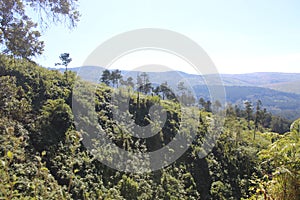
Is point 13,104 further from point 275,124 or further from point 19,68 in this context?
point 275,124

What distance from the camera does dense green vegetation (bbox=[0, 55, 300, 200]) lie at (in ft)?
13.1

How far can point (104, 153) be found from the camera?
1245cm

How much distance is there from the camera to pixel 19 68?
14531 mm

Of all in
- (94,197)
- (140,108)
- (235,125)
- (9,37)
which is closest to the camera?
(9,37)

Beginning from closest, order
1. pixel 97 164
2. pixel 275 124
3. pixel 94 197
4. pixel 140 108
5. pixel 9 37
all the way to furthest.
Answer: pixel 9 37, pixel 94 197, pixel 97 164, pixel 140 108, pixel 275 124

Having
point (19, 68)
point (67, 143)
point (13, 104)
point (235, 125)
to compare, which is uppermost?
point (19, 68)

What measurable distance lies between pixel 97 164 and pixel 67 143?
5.77 ft

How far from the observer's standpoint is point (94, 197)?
9422mm

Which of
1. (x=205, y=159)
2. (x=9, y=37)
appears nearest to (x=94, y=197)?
(x=9, y=37)

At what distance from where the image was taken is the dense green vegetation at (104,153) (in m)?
4.01

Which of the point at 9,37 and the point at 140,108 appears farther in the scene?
the point at 140,108

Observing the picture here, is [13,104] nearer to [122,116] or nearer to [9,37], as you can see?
[9,37]

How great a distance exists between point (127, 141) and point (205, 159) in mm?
6489

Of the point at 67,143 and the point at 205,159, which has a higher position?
the point at 67,143
